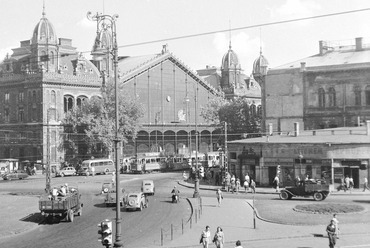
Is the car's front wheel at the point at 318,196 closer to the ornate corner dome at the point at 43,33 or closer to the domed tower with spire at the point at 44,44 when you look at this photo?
the domed tower with spire at the point at 44,44

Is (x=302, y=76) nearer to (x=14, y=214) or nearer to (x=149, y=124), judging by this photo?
(x=149, y=124)

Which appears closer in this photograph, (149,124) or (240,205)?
(240,205)

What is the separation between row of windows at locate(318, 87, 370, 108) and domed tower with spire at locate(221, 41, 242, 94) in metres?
52.9

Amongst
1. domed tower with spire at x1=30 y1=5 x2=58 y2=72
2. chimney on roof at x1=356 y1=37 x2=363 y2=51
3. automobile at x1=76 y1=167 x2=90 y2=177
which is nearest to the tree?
automobile at x1=76 y1=167 x2=90 y2=177

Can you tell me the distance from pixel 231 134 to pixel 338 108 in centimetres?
2008

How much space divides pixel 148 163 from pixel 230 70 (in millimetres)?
57360

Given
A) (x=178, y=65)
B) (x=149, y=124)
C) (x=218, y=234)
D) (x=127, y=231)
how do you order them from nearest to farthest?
(x=218, y=234)
(x=127, y=231)
(x=149, y=124)
(x=178, y=65)

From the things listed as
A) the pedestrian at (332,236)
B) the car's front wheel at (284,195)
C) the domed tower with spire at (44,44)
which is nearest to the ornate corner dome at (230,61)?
the domed tower with spire at (44,44)

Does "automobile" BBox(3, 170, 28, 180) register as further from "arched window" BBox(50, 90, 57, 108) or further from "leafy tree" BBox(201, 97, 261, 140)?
"leafy tree" BBox(201, 97, 261, 140)

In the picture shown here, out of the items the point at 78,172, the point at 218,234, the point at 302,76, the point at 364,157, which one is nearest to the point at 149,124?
the point at 78,172

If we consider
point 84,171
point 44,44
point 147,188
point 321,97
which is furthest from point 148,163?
point 147,188

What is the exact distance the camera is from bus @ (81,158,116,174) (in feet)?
242

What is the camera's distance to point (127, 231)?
102 feet

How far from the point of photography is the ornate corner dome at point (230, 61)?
129875 millimetres
